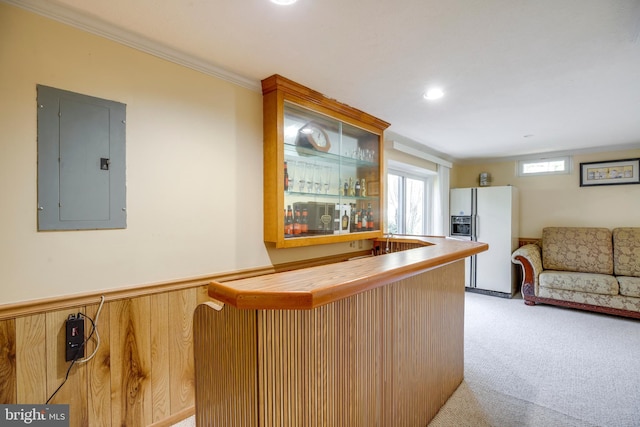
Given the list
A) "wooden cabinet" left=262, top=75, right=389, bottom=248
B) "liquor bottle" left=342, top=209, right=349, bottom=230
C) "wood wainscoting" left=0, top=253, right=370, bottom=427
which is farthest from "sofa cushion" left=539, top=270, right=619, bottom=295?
"wood wainscoting" left=0, top=253, right=370, bottom=427

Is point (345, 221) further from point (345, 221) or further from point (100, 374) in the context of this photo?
point (100, 374)

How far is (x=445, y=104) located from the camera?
8.82ft

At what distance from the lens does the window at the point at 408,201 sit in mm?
4426

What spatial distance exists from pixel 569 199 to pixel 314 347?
5.31m

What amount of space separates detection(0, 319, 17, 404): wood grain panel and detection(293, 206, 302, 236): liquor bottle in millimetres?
1655

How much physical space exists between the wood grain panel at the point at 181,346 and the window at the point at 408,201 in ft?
9.68

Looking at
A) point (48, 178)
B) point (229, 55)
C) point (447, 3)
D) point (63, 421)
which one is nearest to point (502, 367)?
point (447, 3)

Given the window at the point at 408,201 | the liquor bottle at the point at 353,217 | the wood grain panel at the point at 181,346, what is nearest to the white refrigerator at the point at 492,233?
the window at the point at 408,201

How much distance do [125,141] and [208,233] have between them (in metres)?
0.72

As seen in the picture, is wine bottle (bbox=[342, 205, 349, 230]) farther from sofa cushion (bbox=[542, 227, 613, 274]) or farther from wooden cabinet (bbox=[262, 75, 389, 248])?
sofa cushion (bbox=[542, 227, 613, 274])

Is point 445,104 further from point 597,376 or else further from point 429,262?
point 597,376

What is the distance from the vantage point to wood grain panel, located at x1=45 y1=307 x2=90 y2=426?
1468 mm

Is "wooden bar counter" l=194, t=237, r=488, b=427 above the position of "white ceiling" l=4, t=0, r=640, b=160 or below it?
below

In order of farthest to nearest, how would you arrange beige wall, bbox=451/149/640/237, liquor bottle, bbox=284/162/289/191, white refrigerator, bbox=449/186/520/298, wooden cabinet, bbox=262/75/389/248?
white refrigerator, bbox=449/186/520/298
beige wall, bbox=451/149/640/237
liquor bottle, bbox=284/162/289/191
wooden cabinet, bbox=262/75/389/248
